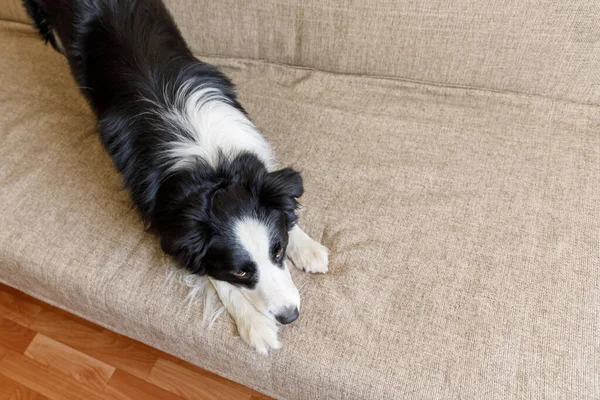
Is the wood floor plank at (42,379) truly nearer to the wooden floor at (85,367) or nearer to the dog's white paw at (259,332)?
the wooden floor at (85,367)

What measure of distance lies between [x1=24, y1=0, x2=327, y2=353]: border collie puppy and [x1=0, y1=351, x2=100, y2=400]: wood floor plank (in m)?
0.87

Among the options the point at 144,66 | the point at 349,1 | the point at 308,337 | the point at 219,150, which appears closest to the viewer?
the point at 308,337

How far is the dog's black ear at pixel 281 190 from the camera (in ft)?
4.41

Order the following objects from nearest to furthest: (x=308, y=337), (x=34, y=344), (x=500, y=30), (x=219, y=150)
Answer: (x=308, y=337), (x=219, y=150), (x=500, y=30), (x=34, y=344)

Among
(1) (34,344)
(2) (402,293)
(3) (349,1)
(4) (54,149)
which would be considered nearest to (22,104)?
(4) (54,149)

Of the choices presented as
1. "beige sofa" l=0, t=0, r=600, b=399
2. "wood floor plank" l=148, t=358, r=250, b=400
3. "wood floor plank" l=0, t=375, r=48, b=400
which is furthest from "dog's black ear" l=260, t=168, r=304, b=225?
"wood floor plank" l=0, t=375, r=48, b=400

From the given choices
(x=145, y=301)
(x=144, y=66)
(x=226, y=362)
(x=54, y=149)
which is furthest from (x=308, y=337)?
(x=54, y=149)

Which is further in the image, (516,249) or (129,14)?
(129,14)

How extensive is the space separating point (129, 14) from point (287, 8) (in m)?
0.65

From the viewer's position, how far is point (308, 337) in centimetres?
134

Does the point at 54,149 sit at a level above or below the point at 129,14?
below

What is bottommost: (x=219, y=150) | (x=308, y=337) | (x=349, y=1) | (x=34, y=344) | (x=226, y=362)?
(x=34, y=344)

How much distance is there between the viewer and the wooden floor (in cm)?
183

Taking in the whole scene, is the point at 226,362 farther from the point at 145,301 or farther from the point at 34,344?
the point at 34,344
